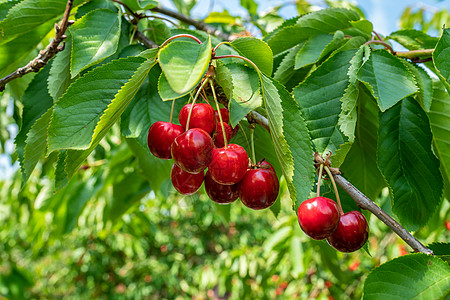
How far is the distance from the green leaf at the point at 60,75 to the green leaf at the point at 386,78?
2.25ft

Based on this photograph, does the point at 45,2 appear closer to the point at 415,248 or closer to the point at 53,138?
the point at 53,138

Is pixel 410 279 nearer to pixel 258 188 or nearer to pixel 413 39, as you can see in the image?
pixel 258 188

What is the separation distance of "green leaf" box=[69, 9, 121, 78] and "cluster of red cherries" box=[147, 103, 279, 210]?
0.71 ft

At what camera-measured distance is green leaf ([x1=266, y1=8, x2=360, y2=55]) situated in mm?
1016

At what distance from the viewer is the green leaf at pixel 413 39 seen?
99cm

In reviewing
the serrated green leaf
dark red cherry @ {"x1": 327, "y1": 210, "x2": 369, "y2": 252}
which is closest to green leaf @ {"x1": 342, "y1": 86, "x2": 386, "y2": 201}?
dark red cherry @ {"x1": 327, "y1": 210, "x2": 369, "y2": 252}

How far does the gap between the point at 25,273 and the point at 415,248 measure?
490 centimetres

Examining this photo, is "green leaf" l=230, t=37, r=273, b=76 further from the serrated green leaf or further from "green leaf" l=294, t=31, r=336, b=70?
the serrated green leaf

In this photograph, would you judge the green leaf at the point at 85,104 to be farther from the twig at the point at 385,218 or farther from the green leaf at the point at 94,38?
the twig at the point at 385,218

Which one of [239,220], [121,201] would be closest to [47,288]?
[239,220]

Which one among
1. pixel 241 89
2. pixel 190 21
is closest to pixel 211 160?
pixel 241 89

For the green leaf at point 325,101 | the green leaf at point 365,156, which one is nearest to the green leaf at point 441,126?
the green leaf at point 365,156

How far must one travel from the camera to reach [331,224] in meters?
0.67

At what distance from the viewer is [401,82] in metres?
0.81
